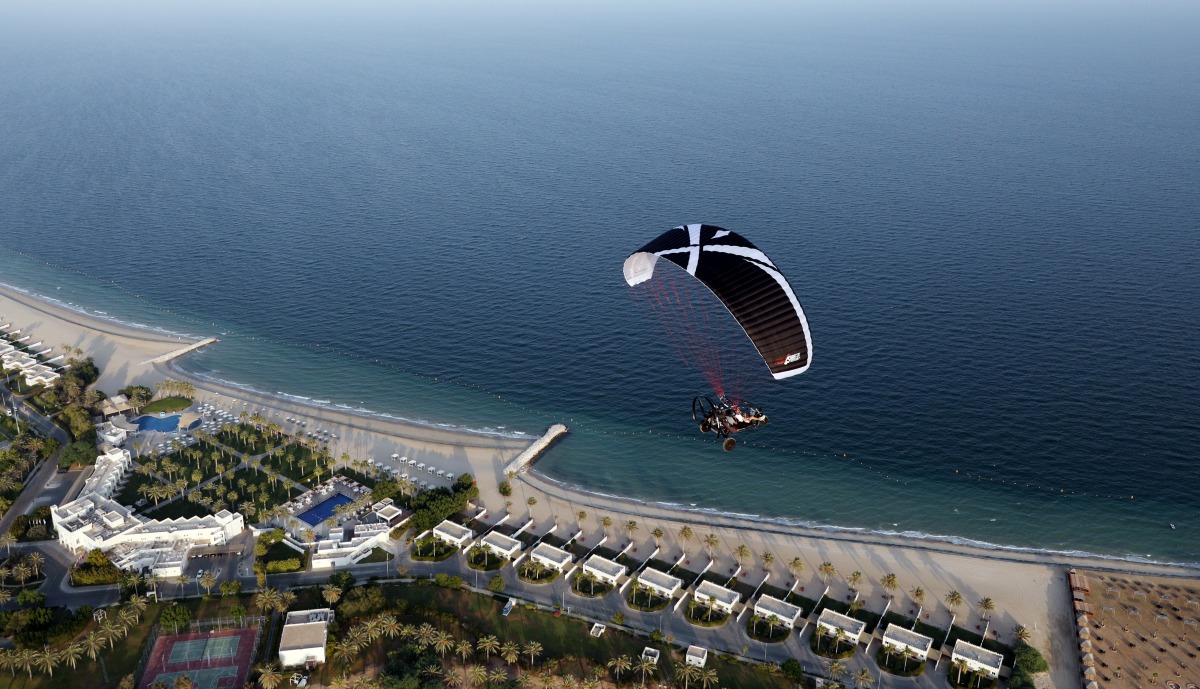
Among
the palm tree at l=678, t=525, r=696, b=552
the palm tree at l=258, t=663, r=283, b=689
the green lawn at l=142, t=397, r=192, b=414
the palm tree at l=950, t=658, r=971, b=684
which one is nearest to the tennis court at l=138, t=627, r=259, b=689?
the palm tree at l=258, t=663, r=283, b=689

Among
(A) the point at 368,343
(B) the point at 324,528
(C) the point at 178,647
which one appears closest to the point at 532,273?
(A) the point at 368,343

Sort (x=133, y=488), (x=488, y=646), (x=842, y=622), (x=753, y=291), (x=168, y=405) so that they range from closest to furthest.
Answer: (x=753, y=291) → (x=488, y=646) → (x=842, y=622) → (x=133, y=488) → (x=168, y=405)

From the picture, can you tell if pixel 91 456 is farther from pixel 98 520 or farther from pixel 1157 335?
pixel 1157 335

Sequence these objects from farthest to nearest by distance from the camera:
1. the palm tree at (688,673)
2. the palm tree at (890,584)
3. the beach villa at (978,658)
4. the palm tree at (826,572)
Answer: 1. the palm tree at (826,572)
2. the palm tree at (890,584)
3. the beach villa at (978,658)
4. the palm tree at (688,673)

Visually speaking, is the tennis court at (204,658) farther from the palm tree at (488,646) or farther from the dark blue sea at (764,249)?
the dark blue sea at (764,249)

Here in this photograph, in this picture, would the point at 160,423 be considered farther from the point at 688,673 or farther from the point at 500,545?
the point at 688,673

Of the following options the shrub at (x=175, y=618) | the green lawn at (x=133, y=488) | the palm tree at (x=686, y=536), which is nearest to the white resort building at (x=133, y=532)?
the green lawn at (x=133, y=488)

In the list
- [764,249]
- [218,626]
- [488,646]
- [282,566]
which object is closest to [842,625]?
[488,646]
